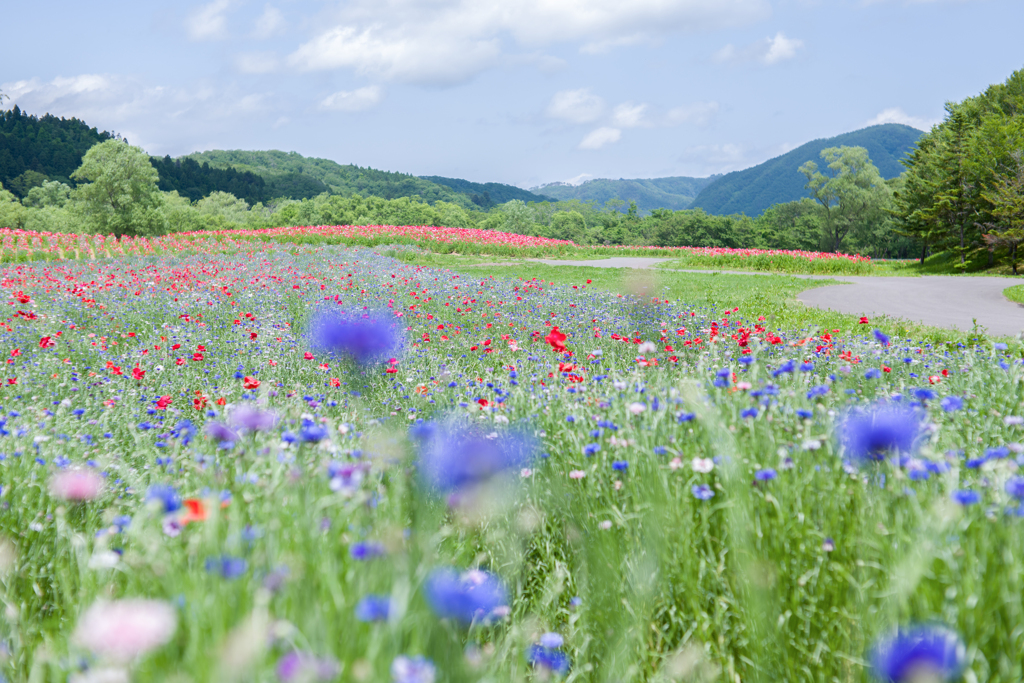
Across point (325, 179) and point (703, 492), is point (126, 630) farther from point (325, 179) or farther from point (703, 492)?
point (325, 179)

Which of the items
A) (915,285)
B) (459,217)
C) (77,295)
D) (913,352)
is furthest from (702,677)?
(459,217)

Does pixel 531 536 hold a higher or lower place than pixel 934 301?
lower

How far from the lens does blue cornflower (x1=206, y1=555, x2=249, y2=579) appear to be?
3.63 ft

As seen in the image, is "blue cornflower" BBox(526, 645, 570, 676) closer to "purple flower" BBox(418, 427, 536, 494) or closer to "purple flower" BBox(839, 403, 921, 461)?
"purple flower" BBox(418, 427, 536, 494)

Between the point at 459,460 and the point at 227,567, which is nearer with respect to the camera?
the point at 227,567

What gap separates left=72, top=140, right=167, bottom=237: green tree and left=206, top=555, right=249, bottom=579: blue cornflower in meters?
42.8

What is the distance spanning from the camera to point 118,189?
118ft

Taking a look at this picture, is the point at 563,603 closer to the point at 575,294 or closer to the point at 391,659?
the point at 391,659

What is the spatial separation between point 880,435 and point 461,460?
4.71 feet

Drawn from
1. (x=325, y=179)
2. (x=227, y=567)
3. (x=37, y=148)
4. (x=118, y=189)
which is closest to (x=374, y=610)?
(x=227, y=567)

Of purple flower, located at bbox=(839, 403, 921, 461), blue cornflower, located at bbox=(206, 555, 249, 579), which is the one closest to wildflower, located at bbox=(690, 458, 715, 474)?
purple flower, located at bbox=(839, 403, 921, 461)

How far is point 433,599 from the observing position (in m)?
1.12

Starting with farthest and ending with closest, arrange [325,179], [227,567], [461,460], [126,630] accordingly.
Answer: [325,179], [461,460], [227,567], [126,630]

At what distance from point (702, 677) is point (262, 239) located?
29299 mm
